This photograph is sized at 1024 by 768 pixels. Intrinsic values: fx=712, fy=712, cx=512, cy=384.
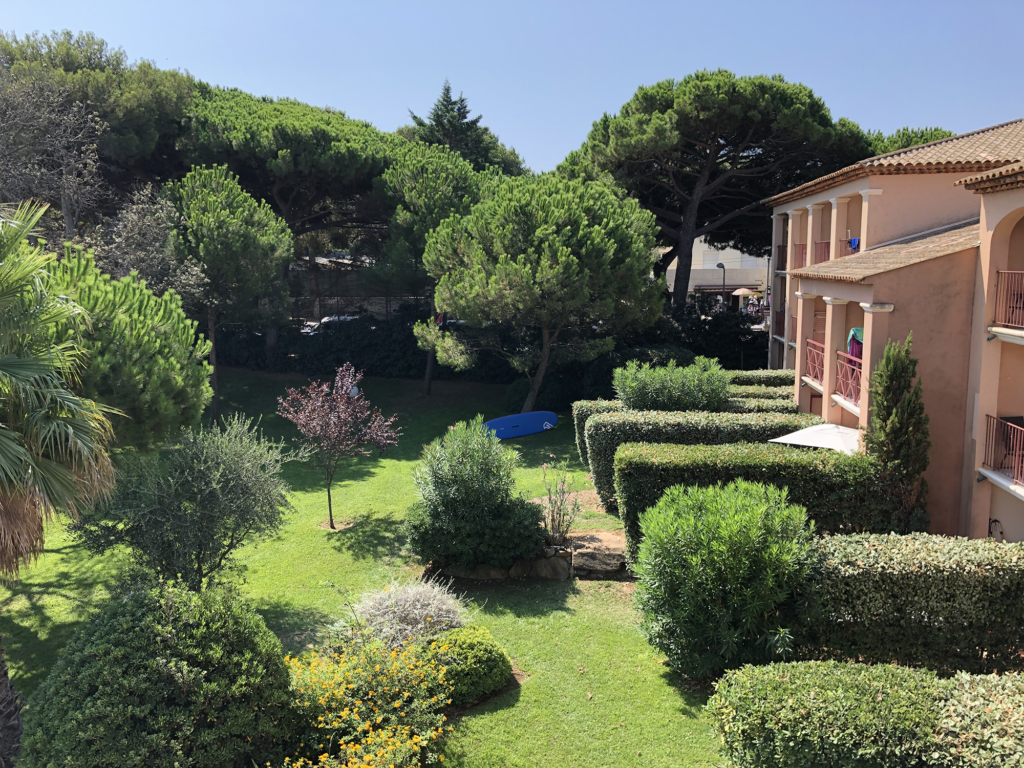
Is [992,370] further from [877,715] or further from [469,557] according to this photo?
[469,557]

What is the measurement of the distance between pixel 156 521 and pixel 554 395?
1917 centimetres

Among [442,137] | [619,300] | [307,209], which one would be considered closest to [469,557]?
[619,300]

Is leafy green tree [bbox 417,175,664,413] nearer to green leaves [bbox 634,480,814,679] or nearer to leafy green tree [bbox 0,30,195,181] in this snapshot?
leafy green tree [bbox 0,30,195,181]

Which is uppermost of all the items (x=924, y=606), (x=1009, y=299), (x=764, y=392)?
(x=1009, y=299)

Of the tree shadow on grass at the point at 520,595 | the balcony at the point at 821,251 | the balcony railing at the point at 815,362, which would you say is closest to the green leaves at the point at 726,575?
the tree shadow on grass at the point at 520,595

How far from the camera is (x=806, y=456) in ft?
40.9

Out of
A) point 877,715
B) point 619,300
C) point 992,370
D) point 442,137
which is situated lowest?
point 877,715

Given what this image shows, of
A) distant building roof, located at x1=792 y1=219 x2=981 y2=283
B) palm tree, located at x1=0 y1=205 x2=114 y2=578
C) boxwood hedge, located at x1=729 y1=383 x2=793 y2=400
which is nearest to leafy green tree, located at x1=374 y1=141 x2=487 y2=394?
boxwood hedge, located at x1=729 y1=383 x2=793 y2=400

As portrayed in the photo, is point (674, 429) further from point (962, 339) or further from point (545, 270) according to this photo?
point (545, 270)

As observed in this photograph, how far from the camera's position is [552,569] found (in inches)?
540

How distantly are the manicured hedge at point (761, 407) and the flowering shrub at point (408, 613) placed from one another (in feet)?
32.3

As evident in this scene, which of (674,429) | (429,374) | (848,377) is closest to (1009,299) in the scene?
(848,377)

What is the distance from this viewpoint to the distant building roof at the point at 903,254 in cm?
1284

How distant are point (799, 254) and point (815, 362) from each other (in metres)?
9.78
